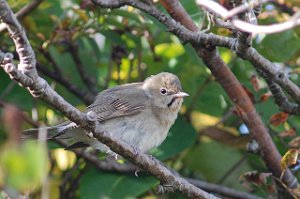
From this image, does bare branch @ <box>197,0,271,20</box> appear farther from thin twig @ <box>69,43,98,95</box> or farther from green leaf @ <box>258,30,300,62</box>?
thin twig @ <box>69,43,98,95</box>

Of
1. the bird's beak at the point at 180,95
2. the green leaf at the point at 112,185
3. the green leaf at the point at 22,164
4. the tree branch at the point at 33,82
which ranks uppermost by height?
the green leaf at the point at 22,164

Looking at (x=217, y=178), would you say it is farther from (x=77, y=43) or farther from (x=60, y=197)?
(x=77, y=43)

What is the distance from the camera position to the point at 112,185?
153 inches

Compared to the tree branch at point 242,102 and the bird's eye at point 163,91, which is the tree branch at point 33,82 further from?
the bird's eye at point 163,91

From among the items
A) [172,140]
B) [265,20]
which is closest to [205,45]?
[265,20]

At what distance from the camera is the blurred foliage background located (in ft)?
13.1

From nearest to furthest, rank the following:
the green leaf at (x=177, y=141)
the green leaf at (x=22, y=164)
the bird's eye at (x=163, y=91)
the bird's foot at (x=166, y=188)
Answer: the green leaf at (x=22, y=164) < the bird's foot at (x=166, y=188) < the green leaf at (x=177, y=141) < the bird's eye at (x=163, y=91)

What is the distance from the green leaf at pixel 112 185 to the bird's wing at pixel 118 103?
0.48 meters

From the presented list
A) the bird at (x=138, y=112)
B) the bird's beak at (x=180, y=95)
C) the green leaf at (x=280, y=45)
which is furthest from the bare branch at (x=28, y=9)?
the green leaf at (x=280, y=45)

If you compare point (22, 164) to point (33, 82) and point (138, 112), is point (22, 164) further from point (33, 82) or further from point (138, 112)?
point (138, 112)

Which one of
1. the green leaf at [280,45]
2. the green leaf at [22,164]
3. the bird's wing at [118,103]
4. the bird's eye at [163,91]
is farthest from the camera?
the bird's eye at [163,91]

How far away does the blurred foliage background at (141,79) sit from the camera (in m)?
3.99

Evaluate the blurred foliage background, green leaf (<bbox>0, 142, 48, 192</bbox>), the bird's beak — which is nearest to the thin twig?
the blurred foliage background

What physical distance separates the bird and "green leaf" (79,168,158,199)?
0.21 metres
